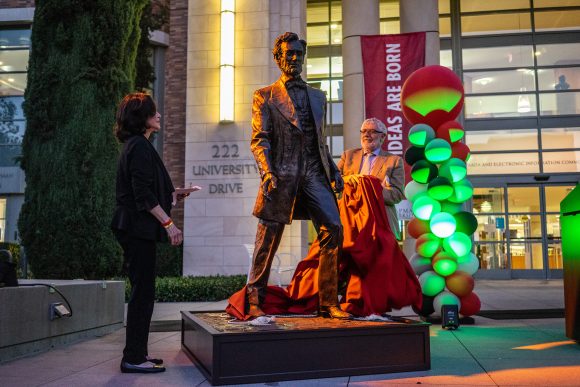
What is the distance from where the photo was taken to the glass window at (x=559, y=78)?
18375 millimetres

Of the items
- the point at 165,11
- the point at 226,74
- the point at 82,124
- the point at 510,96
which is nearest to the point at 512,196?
the point at 510,96

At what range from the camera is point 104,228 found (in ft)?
34.0

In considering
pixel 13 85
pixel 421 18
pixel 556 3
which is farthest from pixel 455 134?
pixel 13 85

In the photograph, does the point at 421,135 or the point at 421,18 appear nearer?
the point at 421,135

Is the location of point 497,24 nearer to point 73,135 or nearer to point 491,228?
point 491,228

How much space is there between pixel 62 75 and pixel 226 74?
4.47 m

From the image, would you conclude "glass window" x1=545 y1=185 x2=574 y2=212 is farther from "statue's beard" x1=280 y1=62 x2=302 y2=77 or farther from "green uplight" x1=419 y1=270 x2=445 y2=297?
"statue's beard" x1=280 y1=62 x2=302 y2=77

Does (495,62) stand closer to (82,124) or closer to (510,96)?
(510,96)

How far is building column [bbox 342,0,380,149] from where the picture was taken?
15.8 metres

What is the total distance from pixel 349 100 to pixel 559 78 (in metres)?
7.60

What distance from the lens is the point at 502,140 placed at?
18312 mm

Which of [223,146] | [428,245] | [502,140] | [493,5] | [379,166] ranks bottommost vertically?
[428,245]

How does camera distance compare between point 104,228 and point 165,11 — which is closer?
point 104,228

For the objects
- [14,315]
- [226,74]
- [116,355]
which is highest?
[226,74]
